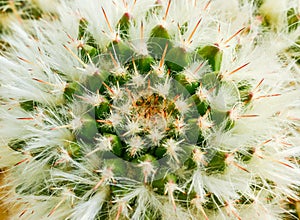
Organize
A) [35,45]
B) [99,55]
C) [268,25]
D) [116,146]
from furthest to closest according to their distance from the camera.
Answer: [268,25], [35,45], [99,55], [116,146]

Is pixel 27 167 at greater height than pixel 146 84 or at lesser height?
lesser

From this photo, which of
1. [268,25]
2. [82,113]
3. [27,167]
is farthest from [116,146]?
[268,25]

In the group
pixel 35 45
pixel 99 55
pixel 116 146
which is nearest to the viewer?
pixel 116 146

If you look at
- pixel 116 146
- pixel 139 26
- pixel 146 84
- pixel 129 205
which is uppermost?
pixel 139 26

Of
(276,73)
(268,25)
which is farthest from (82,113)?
(268,25)

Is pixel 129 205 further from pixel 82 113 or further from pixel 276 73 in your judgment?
pixel 276 73

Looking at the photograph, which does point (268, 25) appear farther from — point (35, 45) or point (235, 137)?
point (35, 45)

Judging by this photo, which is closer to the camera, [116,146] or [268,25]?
[116,146]
